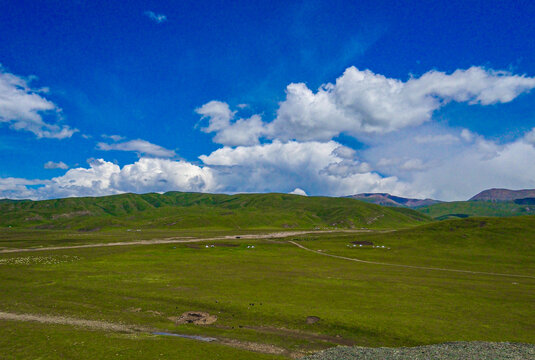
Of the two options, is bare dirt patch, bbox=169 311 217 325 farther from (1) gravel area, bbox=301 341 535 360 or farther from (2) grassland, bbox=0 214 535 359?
(1) gravel area, bbox=301 341 535 360

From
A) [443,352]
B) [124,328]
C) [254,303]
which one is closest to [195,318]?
[124,328]

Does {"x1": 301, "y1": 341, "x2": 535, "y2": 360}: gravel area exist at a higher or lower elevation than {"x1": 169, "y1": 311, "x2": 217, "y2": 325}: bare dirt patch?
higher

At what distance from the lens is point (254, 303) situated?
5172cm

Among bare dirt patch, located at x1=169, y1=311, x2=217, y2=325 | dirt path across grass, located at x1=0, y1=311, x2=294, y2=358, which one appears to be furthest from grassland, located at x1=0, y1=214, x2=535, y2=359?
bare dirt patch, located at x1=169, y1=311, x2=217, y2=325

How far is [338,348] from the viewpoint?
34875mm

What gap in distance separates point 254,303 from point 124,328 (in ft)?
70.6

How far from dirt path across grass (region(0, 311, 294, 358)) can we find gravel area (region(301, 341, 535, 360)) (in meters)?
5.53

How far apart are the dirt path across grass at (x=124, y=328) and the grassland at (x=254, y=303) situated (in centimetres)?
55

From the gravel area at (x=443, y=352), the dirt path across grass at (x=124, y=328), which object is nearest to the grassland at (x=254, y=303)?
the dirt path across grass at (x=124, y=328)

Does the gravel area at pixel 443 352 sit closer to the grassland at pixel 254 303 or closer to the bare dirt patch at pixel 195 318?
the grassland at pixel 254 303

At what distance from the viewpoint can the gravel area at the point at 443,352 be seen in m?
30.7

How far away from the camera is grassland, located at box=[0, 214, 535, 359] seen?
36000 millimetres

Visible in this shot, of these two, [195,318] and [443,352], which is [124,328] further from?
[443,352]

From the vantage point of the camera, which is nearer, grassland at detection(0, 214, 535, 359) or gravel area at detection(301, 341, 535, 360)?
gravel area at detection(301, 341, 535, 360)
